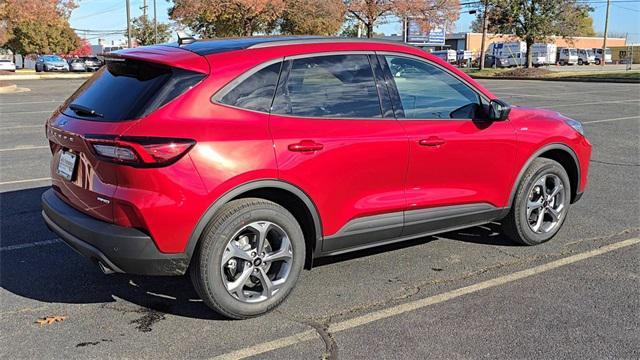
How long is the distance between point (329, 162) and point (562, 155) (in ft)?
8.59

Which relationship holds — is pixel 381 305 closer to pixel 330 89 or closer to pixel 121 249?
pixel 330 89

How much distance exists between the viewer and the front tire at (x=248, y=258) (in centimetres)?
348

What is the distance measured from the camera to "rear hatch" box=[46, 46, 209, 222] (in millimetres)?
3351

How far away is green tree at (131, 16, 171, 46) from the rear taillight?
62.9 meters

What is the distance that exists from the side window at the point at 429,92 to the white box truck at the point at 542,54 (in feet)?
204

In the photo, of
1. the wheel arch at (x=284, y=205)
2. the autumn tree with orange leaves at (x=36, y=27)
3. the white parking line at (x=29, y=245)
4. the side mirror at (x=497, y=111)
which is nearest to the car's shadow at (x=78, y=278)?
the white parking line at (x=29, y=245)

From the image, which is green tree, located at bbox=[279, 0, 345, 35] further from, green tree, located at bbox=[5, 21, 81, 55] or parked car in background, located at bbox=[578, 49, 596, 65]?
parked car in background, located at bbox=[578, 49, 596, 65]

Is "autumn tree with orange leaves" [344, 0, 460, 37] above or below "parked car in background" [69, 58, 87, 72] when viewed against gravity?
above

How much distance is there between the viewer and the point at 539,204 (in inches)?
202

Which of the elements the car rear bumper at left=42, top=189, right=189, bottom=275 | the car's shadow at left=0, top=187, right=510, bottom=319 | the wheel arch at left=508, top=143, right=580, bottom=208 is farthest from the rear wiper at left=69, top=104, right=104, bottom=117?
the wheel arch at left=508, top=143, right=580, bottom=208

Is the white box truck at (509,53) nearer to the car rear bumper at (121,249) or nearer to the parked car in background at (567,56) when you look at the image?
the parked car in background at (567,56)

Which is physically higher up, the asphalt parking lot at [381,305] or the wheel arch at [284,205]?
the wheel arch at [284,205]

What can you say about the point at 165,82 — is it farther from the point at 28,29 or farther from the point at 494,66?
the point at 28,29

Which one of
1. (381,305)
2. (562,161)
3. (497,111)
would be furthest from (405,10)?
(381,305)
